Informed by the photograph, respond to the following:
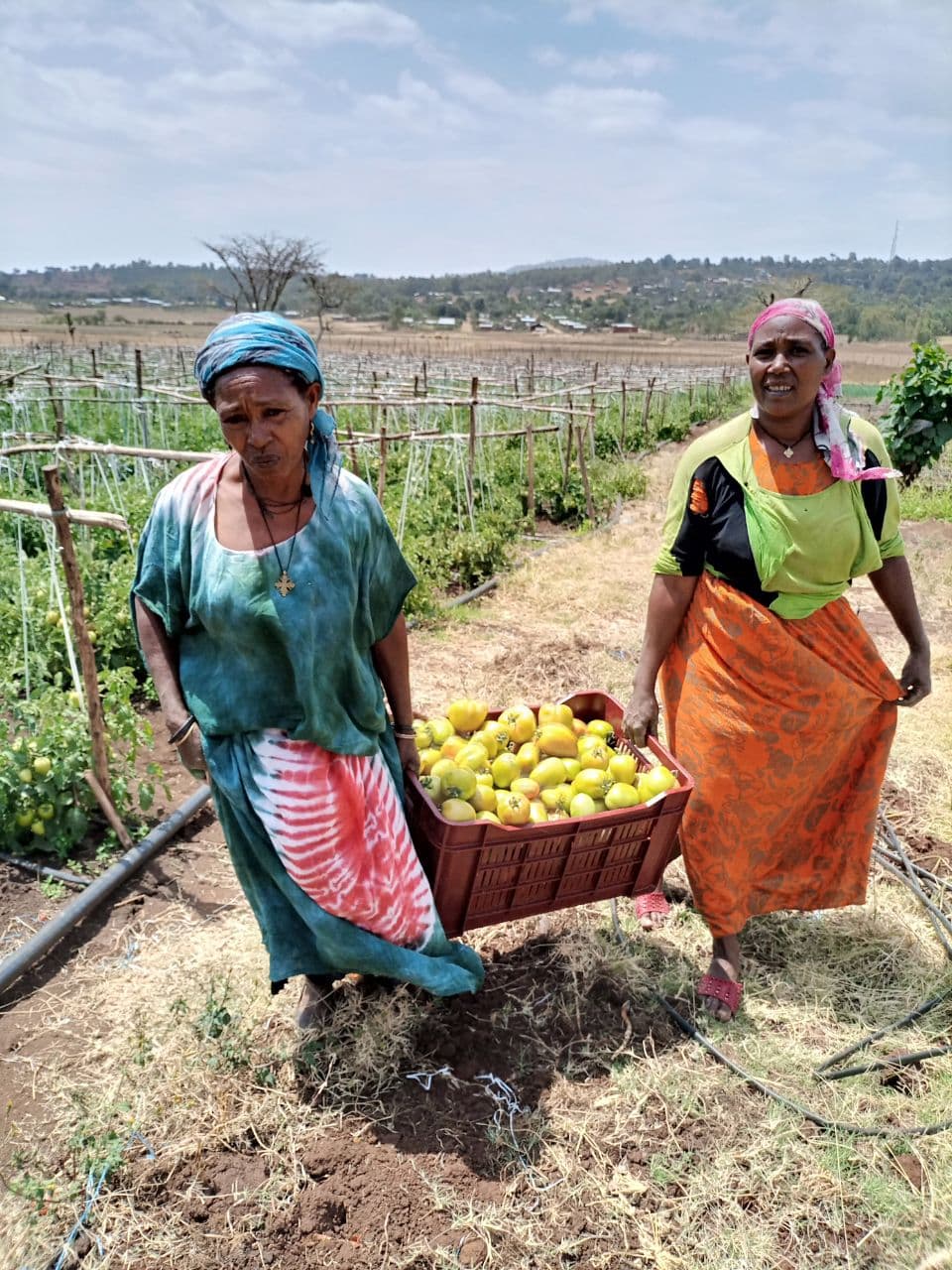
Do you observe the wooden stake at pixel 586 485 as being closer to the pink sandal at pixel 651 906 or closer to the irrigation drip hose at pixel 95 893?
the irrigation drip hose at pixel 95 893

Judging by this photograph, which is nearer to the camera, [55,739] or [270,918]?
[270,918]

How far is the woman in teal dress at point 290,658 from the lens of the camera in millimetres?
1667

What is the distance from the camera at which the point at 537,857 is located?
2.04 meters

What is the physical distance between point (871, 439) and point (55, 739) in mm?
3031

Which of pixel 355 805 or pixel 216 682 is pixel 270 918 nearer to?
pixel 355 805

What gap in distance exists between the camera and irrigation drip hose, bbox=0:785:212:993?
2612mm

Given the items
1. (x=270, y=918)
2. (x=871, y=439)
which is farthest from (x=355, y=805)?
(x=871, y=439)

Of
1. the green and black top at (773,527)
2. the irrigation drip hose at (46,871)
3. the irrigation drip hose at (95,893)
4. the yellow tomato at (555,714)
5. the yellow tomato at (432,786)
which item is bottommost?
the irrigation drip hose at (46,871)

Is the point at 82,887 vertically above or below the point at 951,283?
below

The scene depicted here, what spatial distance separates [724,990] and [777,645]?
3.52 feet

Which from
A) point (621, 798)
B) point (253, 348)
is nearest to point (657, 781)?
point (621, 798)

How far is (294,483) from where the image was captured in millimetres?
1767

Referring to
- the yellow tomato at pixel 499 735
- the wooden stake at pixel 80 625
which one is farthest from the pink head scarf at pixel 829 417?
the wooden stake at pixel 80 625

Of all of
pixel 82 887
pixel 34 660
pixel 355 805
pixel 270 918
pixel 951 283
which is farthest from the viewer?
pixel 951 283
